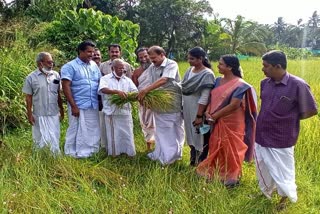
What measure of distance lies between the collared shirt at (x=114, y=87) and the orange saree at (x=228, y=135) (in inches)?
43.6

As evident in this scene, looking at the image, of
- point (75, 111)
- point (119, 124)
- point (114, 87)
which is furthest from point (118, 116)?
point (75, 111)

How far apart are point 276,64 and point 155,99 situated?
145 centimetres

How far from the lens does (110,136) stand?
4.55 m

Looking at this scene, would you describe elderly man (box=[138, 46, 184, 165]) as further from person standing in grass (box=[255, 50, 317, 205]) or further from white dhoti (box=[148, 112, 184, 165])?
person standing in grass (box=[255, 50, 317, 205])

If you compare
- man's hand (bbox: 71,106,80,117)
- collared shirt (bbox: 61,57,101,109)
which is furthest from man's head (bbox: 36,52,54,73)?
man's hand (bbox: 71,106,80,117)

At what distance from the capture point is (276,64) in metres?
3.14

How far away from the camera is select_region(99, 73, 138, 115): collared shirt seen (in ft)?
14.2

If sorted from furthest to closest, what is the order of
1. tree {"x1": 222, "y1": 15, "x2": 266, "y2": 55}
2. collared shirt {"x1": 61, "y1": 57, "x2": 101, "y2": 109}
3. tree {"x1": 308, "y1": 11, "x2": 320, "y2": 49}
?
tree {"x1": 308, "y1": 11, "x2": 320, "y2": 49} → tree {"x1": 222, "y1": 15, "x2": 266, "y2": 55} → collared shirt {"x1": 61, "y1": 57, "x2": 101, "y2": 109}

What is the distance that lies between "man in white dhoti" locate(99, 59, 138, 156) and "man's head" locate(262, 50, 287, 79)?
175 centimetres

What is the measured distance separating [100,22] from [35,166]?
5061 millimetres

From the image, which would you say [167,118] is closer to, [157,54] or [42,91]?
[157,54]

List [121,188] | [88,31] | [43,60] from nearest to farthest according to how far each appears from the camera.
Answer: [121,188], [43,60], [88,31]

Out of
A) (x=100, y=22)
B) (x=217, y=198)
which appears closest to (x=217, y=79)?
(x=217, y=198)

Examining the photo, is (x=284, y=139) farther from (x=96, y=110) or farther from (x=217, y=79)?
(x=96, y=110)
